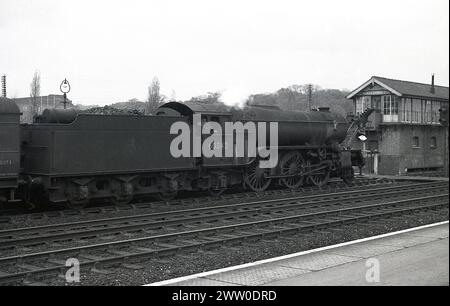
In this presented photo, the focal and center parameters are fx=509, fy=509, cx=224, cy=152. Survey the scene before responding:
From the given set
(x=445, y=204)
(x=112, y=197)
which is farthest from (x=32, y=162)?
(x=445, y=204)

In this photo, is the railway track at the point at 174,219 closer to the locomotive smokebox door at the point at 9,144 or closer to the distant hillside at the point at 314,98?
the locomotive smokebox door at the point at 9,144

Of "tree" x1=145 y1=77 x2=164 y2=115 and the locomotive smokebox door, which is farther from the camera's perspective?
"tree" x1=145 y1=77 x2=164 y2=115

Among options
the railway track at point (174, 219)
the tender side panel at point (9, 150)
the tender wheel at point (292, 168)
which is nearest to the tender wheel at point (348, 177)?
the tender wheel at point (292, 168)

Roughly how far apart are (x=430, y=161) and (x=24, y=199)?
2464 cm

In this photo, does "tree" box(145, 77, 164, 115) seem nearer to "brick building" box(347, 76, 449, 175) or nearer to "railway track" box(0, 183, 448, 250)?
"brick building" box(347, 76, 449, 175)

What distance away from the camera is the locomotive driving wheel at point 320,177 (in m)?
18.9

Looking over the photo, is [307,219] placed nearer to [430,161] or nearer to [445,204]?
[445,204]

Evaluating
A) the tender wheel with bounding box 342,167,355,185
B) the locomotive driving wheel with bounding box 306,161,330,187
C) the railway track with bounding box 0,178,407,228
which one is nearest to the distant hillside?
the tender wheel with bounding box 342,167,355,185

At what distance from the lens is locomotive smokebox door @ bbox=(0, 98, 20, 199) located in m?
11.2

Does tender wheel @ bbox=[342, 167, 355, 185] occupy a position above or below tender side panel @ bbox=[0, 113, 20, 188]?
below

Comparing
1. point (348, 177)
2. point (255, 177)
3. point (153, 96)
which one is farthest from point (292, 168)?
point (153, 96)

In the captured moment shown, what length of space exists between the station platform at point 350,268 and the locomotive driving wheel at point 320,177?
1062cm

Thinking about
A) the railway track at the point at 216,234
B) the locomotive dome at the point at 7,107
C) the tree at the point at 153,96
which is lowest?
the railway track at the point at 216,234

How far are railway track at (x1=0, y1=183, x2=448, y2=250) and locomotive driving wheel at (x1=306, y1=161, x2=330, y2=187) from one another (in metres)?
2.37
